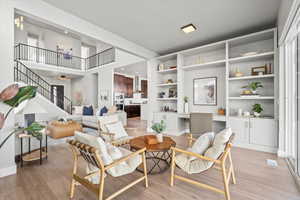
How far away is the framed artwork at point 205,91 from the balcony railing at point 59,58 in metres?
5.06

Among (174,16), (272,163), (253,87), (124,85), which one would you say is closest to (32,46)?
(124,85)

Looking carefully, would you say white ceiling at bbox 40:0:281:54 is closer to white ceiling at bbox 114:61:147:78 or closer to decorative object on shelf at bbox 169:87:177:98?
decorative object on shelf at bbox 169:87:177:98

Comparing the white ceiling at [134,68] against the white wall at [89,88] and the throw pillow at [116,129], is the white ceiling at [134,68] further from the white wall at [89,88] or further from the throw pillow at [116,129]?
the throw pillow at [116,129]

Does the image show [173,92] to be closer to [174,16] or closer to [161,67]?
[161,67]

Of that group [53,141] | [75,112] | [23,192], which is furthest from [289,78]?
[75,112]

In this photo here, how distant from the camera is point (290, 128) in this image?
110 inches

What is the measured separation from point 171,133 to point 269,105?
282 cm

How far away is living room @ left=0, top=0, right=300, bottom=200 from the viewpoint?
185cm

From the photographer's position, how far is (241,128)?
354 cm

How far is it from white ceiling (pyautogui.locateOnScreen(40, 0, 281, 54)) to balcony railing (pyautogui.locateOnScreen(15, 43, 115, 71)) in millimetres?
4725

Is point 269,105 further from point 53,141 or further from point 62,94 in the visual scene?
point 62,94

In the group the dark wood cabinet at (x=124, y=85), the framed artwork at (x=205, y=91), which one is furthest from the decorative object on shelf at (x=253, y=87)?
the dark wood cabinet at (x=124, y=85)

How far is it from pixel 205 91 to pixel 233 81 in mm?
856

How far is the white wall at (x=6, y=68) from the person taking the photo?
7.18 ft
